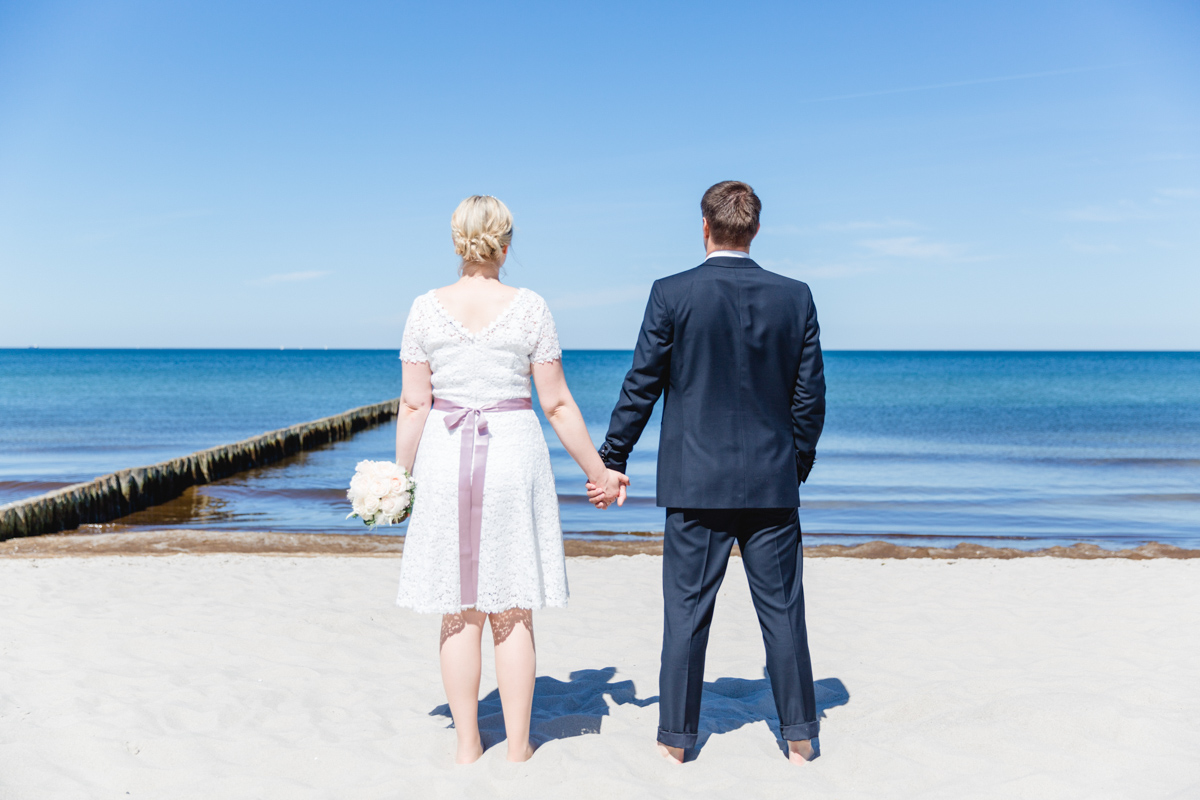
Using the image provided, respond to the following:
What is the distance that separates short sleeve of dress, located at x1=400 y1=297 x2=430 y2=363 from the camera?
9.89 feet

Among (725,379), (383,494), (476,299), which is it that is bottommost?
(383,494)

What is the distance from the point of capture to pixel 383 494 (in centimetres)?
305

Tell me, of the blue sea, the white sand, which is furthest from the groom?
the blue sea

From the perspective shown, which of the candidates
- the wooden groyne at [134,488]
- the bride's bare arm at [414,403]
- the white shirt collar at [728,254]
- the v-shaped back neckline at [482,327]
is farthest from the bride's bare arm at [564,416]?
the wooden groyne at [134,488]

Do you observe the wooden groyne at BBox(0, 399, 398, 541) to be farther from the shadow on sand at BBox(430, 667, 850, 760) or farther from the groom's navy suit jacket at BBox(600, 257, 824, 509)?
the groom's navy suit jacket at BBox(600, 257, 824, 509)

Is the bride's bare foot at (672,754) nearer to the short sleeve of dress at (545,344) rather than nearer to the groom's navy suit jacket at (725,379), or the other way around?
the groom's navy suit jacket at (725,379)

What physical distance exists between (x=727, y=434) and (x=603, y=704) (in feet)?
5.45

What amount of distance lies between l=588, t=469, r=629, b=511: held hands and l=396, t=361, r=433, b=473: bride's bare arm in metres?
0.69

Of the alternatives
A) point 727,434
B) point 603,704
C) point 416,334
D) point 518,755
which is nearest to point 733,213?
point 727,434

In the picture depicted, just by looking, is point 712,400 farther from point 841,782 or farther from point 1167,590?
point 1167,590

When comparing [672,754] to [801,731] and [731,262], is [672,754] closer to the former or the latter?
[801,731]

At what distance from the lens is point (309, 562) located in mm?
7477

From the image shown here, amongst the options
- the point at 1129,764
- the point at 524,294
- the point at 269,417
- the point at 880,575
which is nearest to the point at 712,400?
the point at 524,294

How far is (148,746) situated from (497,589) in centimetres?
158
